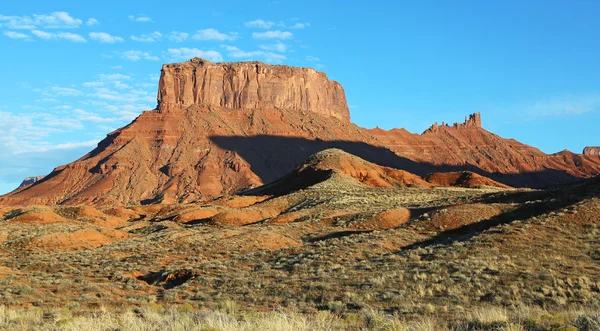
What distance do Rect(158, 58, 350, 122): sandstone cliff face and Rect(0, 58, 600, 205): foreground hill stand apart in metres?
0.31

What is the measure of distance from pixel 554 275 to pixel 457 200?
30.2 metres

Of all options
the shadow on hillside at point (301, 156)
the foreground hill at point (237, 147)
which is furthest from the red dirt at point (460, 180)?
the shadow on hillside at point (301, 156)

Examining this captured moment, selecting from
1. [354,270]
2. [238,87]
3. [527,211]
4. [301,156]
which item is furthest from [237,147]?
[354,270]

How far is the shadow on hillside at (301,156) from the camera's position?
5766 inches

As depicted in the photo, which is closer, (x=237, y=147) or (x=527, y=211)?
(x=527, y=211)

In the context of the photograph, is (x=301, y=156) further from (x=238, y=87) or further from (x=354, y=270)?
(x=354, y=270)

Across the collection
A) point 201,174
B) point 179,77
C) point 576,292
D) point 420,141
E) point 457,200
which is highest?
point 179,77

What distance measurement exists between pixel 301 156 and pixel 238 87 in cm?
3371

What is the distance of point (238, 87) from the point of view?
170750 mm

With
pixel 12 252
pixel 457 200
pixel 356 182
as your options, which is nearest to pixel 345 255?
pixel 12 252

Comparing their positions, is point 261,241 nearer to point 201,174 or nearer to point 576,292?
point 576,292

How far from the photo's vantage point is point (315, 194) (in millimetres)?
60562

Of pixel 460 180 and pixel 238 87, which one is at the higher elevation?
pixel 238 87

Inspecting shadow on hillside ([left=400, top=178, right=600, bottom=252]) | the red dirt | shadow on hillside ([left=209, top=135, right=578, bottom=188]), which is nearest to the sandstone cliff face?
shadow on hillside ([left=209, top=135, right=578, bottom=188])
